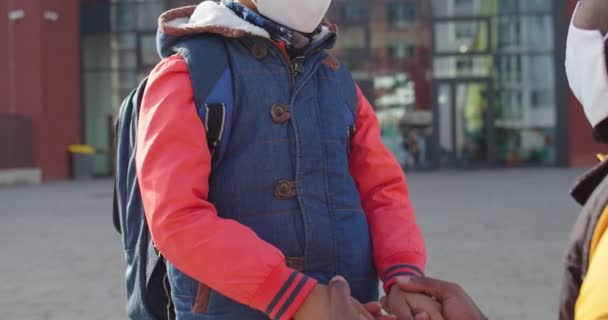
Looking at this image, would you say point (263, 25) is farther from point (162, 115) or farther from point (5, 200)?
point (5, 200)

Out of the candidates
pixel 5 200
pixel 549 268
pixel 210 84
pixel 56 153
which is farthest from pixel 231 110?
pixel 56 153

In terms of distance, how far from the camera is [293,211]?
173cm

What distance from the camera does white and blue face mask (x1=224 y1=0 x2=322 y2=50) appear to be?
1805 millimetres

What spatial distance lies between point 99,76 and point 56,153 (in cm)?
264

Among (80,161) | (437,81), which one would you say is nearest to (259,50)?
(437,81)

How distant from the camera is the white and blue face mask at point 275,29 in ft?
5.92

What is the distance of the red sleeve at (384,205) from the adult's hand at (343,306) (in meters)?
0.25

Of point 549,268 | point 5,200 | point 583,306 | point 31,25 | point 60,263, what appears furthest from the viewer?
point 31,25

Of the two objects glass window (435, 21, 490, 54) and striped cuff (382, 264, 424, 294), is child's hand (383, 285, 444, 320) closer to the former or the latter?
striped cuff (382, 264, 424, 294)

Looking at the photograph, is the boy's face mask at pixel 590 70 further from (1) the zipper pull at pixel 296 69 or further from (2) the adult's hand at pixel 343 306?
(1) the zipper pull at pixel 296 69

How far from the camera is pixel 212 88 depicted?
66.4 inches

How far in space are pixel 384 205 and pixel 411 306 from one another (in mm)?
349

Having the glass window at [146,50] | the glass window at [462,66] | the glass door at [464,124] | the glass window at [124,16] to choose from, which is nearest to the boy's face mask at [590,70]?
the glass door at [464,124]

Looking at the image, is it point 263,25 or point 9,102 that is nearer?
point 263,25
